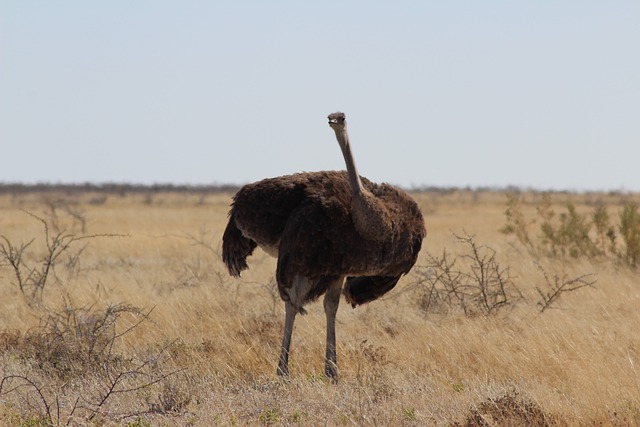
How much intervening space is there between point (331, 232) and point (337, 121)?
75 cm

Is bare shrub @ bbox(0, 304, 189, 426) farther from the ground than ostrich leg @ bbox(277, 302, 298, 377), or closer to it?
closer to it

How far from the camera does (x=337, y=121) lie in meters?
6.96

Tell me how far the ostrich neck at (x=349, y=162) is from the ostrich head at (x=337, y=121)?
3cm

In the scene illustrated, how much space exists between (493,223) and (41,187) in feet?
227

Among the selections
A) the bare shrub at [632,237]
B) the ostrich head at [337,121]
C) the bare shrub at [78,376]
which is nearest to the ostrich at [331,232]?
the ostrich head at [337,121]

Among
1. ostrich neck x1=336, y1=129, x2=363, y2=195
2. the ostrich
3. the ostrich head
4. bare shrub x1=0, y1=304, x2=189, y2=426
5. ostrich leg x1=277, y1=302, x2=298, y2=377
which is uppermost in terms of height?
the ostrich head

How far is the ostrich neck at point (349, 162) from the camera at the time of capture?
22.3ft

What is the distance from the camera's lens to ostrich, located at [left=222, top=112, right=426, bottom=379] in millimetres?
6715

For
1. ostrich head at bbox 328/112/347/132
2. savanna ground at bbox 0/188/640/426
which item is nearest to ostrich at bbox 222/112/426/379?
ostrich head at bbox 328/112/347/132

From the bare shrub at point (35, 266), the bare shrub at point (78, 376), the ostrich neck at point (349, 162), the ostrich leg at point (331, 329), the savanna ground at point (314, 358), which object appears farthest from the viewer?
the bare shrub at point (35, 266)

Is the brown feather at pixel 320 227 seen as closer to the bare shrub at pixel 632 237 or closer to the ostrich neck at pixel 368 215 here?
the ostrich neck at pixel 368 215

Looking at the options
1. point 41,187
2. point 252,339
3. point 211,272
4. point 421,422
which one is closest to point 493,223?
point 211,272

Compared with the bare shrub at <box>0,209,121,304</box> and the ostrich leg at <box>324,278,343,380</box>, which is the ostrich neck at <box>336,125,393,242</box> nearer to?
the ostrich leg at <box>324,278,343,380</box>

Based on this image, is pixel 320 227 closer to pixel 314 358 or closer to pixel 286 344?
pixel 286 344
